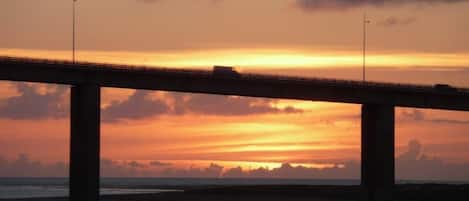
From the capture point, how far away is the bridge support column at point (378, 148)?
124m

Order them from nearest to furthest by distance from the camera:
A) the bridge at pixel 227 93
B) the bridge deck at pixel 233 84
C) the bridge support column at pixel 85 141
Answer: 1. the bridge deck at pixel 233 84
2. the bridge at pixel 227 93
3. the bridge support column at pixel 85 141

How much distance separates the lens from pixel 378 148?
124 m

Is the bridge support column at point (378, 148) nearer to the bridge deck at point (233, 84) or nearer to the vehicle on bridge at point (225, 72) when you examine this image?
the bridge deck at point (233, 84)

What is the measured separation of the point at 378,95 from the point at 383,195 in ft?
33.7

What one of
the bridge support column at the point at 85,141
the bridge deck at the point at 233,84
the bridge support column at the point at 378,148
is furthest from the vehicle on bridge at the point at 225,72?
the bridge support column at the point at 378,148

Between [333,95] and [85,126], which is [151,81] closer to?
[85,126]

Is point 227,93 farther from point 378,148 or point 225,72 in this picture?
point 378,148

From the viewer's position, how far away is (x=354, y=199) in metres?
121

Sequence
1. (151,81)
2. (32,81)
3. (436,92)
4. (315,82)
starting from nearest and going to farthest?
(32,81) < (151,81) < (315,82) < (436,92)

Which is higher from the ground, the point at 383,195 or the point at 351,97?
the point at 351,97

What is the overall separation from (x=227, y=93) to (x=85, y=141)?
15651 millimetres

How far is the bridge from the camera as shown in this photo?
104m

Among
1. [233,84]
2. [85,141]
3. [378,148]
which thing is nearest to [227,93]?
[233,84]

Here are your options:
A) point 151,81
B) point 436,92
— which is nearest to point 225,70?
point 151,81
